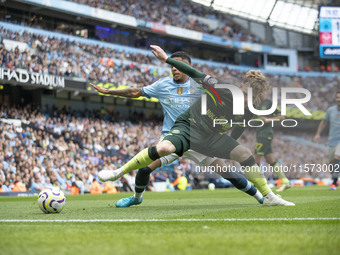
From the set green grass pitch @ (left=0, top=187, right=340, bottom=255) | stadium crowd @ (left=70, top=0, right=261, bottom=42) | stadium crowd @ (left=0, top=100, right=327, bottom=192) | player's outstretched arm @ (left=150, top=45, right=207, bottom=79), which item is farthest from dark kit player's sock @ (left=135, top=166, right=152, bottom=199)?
stadium crowd @ (left=70, top=0, right=261, bottom=42)

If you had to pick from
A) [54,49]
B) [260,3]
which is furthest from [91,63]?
[260,3]

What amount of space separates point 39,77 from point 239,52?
92.8ft

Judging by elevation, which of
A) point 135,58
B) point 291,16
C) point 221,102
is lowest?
point 221,102

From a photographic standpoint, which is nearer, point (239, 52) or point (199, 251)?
point (199, 251)

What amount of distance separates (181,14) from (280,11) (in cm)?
1427

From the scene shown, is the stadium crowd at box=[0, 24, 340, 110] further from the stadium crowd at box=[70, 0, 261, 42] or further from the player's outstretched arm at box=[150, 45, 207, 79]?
the player's outstretched arm at box=[150, 45, 207, 79]

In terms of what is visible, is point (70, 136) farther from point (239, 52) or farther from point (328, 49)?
point (239, 52)

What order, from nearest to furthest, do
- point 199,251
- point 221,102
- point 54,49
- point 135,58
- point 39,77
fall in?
point 199,251
point 221,102
point 39,77
point 54,49
point 135,58

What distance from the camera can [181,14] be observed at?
4378 centimetres

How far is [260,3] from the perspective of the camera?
50.4 m

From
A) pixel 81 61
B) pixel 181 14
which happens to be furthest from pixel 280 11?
pixel 81 61

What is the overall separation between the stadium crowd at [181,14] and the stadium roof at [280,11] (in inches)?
54.9

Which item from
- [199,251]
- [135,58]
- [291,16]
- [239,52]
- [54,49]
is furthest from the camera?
[291,16]

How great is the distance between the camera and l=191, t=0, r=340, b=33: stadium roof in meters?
48.8
